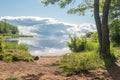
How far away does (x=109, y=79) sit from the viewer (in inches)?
396

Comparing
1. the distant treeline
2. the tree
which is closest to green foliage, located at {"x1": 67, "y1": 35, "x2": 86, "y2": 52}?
the tree

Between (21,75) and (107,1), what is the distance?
14.8 ft

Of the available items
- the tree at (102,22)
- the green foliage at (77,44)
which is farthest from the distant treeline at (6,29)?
the tree at (102,22)

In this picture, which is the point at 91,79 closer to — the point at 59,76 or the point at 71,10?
the point at 59,76

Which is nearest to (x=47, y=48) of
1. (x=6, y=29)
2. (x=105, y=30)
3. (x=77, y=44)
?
(x=77, y=44)

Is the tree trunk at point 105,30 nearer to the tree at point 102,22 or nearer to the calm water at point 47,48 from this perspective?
the tree at point 102,22

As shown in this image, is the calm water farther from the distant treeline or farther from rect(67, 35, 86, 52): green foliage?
the distant treeline

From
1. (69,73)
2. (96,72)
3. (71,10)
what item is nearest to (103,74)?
(96,72)

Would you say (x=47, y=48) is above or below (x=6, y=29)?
above

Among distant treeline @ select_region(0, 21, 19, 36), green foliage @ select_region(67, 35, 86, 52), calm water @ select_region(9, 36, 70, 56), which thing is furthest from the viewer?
distant treeline @ select_region(0, 21, 19, 36)

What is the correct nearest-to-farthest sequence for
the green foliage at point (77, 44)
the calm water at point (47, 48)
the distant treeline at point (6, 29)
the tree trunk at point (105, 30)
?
the tree trunk at point (105, 30) < the green foliage at point (77, 44) < the calm water at point (47, 48) < the distant treeline at point (6, 29)

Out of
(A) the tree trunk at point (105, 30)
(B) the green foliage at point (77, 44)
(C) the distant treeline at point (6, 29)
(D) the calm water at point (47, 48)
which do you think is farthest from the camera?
(C) the distant treeline at point (6, 29)

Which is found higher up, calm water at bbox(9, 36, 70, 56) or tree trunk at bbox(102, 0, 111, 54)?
tree trunk at bbox(102, 0, 111, 54)

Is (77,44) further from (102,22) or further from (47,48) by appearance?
(47,48)
